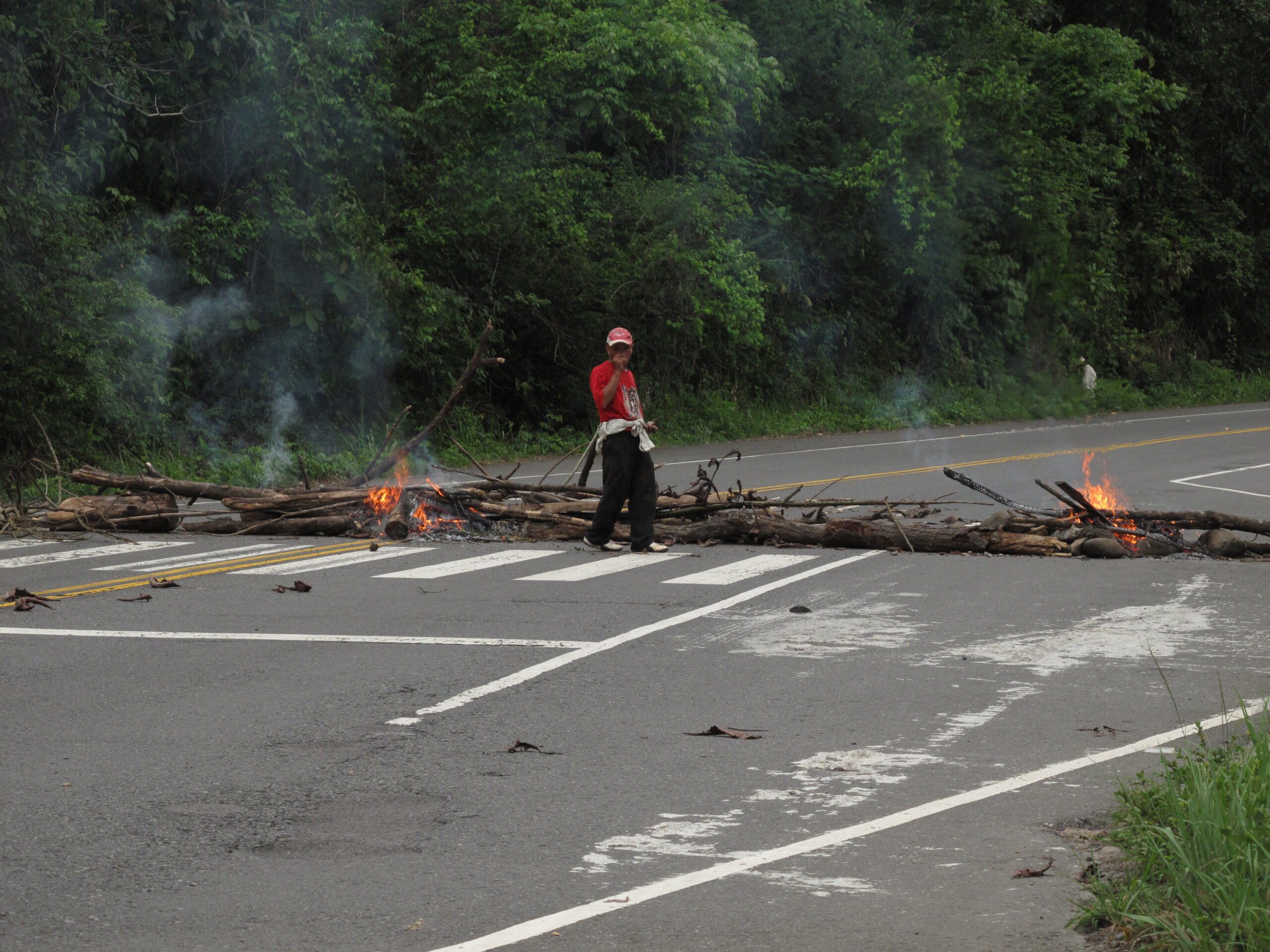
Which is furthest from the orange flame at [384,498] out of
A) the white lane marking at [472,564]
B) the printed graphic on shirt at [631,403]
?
the printed graphic on shirt at [631,403]

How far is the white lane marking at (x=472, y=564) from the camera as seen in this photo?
12.8 metres

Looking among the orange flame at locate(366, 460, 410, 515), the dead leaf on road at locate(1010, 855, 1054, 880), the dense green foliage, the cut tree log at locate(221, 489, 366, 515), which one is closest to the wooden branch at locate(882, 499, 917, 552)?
the orange flame at locate(366, 460, 410, 515)

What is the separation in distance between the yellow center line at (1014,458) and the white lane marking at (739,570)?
358cm

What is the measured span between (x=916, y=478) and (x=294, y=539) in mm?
9466

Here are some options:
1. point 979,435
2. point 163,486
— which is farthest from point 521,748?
point 979,435

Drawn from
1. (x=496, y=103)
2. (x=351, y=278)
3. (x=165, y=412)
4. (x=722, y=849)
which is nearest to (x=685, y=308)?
(x=496, y=103)

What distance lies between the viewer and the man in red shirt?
13898 mm

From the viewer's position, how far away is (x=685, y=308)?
29266mm

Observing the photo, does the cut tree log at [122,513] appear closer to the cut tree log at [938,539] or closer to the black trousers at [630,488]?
the black trousers at [630,488]

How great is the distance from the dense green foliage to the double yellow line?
678cm

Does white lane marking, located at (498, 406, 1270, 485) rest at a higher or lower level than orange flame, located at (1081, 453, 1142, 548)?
higher

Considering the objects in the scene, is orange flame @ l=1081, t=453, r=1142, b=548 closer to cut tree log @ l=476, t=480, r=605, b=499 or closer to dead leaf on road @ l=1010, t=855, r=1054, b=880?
cut tree log @ l=476, t=480, r=605, b=499

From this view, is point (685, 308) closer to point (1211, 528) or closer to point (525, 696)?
point (1211, 528)

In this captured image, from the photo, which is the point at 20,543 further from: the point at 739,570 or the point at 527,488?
the point at 739,570
